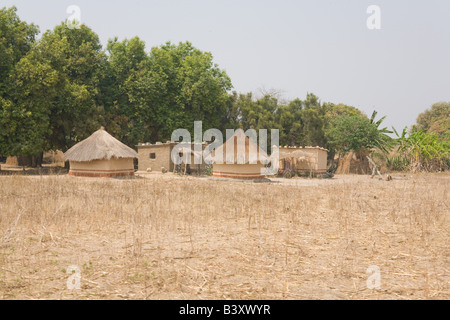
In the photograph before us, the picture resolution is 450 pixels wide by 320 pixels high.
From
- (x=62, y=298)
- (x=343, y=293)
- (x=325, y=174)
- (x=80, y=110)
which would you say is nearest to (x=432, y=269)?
(x=343, y=293)

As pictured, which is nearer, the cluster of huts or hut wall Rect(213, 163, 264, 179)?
the cluster of huts

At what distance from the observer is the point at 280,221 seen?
9.30 m

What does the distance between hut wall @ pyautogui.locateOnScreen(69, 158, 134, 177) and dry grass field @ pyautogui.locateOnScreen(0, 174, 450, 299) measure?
382 inches

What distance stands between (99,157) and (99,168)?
891 millimetres

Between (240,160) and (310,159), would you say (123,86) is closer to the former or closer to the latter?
(240,160)

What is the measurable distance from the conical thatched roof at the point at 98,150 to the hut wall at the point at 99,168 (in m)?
0.49

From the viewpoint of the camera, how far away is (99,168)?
22.2 metres

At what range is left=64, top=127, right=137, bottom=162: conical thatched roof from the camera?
71.5 ft

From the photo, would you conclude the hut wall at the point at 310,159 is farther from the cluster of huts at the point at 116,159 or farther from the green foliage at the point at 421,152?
the green foliage at the point at 421,152

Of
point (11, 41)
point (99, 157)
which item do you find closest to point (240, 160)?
point (99, 157)

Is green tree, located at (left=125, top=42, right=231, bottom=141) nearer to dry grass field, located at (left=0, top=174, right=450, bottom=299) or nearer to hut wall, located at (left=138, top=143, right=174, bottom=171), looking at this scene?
hut wall, located at (left=138, top=143, right=174, bottom=171)

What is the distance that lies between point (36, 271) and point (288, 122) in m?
30.1

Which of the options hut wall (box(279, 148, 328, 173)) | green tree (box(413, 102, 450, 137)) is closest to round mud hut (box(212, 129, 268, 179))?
hut wall (box(279, 148, 328, 173))

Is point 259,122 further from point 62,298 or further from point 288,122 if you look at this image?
point 62,298
